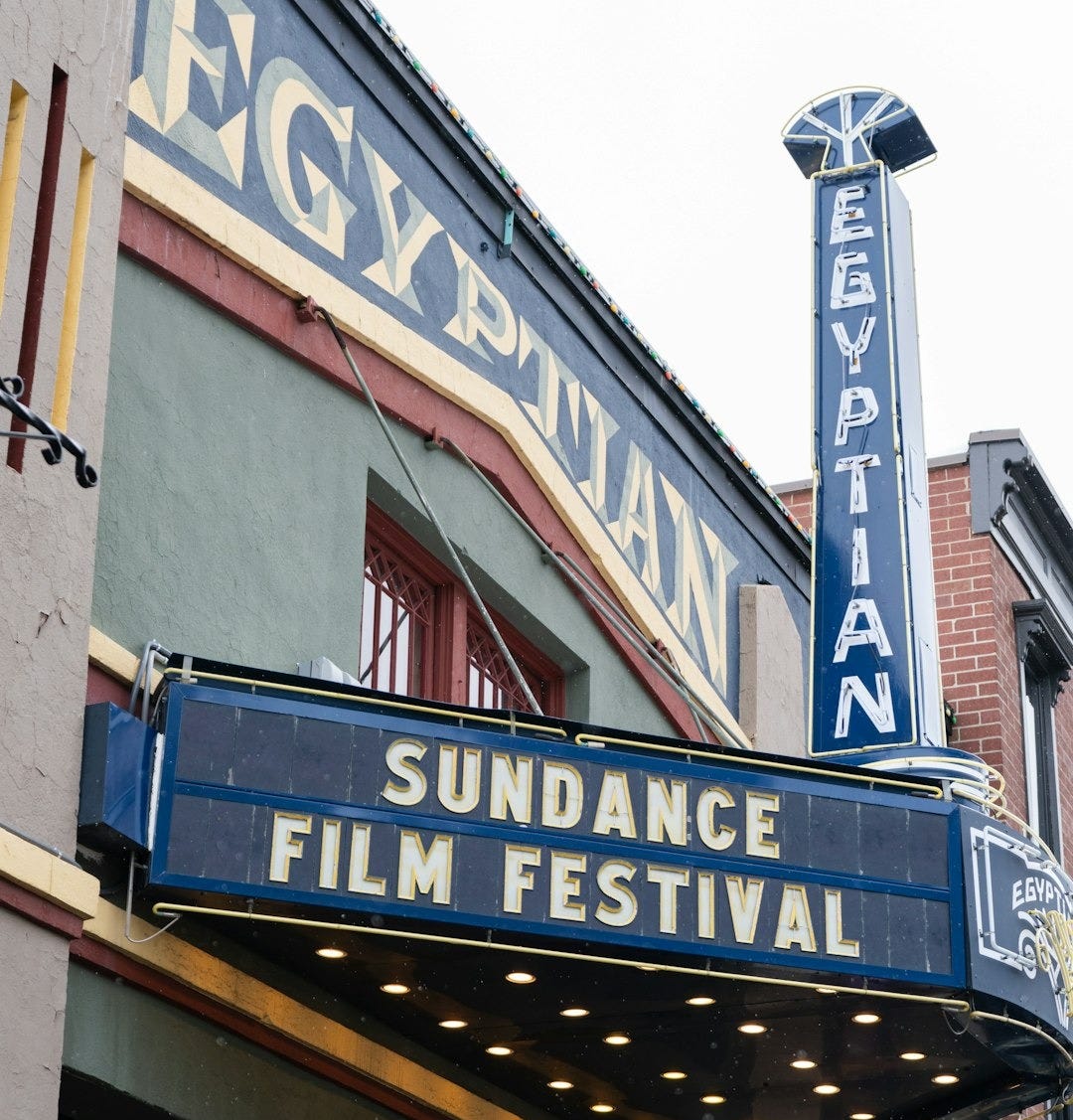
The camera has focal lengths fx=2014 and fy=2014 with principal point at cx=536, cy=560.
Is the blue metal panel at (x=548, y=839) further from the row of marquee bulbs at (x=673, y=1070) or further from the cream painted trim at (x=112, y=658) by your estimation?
the row of marquee bulbs at (x=673, y=1070)

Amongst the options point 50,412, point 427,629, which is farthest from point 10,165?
point 427,629

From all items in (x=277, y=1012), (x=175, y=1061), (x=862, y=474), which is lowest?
(x=175, y=1061)

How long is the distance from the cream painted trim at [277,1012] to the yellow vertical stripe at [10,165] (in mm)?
2934

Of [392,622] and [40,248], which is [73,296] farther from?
[392,622]

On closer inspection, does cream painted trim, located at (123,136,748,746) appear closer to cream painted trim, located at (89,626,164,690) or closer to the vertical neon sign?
the vertical neon sign

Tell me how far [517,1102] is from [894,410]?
19.7 ft

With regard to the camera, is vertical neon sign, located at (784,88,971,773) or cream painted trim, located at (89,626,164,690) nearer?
cream painted trim, located at (89,626,164,690)

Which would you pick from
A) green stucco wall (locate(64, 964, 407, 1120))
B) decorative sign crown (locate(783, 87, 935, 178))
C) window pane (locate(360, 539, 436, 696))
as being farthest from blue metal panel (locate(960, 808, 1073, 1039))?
decorative sign crown (locate(783, 87, 935, 178))

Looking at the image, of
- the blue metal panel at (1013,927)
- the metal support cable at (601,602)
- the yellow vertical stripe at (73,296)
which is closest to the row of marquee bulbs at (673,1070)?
the blue metal panel at (1013,927)

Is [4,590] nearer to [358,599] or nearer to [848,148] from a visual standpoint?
[358,599]

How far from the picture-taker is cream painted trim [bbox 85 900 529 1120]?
897 centimetres

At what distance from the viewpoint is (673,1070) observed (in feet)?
38.1

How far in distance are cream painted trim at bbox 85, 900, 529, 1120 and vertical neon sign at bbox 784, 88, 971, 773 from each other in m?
3.73

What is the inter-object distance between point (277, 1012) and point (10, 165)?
4217 millimetres
